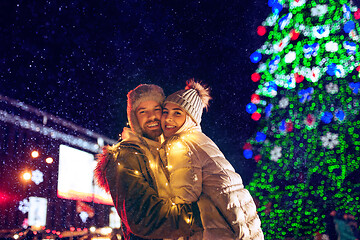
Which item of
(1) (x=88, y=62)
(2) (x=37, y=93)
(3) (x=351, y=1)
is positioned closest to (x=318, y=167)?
(3) (x=351, y=1)

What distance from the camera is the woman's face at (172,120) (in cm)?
236

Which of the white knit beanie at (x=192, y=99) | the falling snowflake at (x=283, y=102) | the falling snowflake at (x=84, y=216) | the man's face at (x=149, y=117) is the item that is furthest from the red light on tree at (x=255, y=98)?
the falling snowflake at (x=84, y=216)

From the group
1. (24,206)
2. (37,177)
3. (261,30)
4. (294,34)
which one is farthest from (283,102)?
(24,206)

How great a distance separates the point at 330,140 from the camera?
257 inches

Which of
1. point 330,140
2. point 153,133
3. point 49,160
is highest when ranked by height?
point 49,160

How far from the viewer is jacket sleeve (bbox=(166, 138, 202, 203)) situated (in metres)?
1.80

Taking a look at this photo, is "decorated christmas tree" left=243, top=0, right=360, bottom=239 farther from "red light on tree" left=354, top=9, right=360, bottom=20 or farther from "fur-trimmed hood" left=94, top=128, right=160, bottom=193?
"fur-trimmed hood" left=94, top=128, right=160, bottom=193

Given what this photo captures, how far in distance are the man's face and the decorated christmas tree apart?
187 inches

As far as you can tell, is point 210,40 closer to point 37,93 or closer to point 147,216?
point 37,93

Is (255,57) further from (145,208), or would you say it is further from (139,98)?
(145,208)

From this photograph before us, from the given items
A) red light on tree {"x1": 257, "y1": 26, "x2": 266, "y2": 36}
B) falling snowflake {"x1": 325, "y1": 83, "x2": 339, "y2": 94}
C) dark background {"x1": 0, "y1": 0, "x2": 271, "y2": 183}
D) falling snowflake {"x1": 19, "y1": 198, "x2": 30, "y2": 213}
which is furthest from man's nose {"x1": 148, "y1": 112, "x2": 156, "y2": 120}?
falling snowflake {"x1": 19, "y1": 198, "x2": 30, "y2": 213}

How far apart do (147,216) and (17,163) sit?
677 centimetres

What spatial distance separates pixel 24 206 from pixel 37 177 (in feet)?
2.84

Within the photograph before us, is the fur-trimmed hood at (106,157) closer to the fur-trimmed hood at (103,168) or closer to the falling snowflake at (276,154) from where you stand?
the fur-trimmed hood at (103,168)
